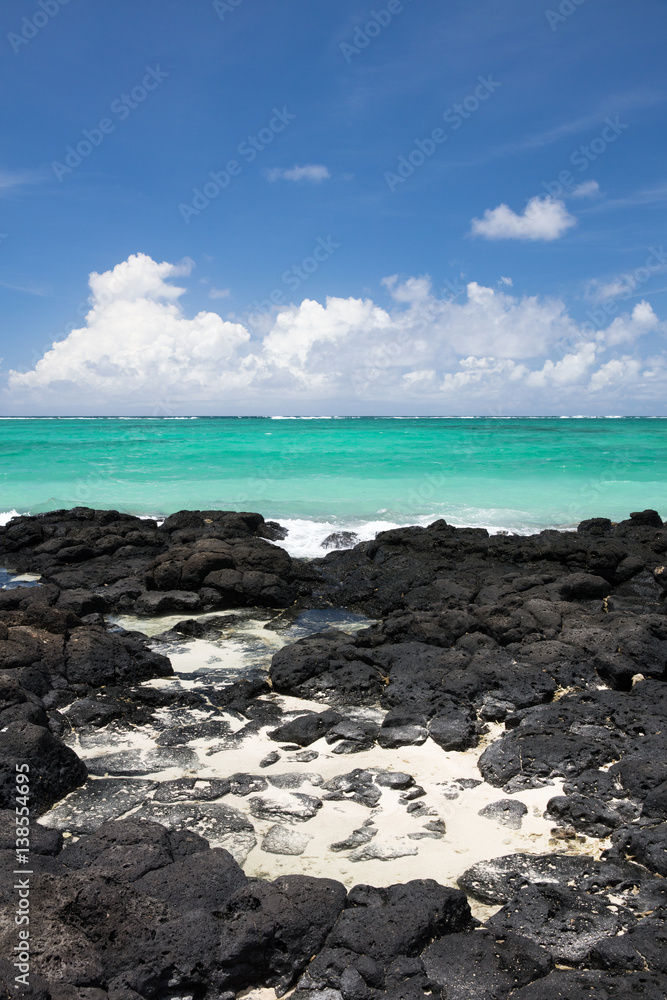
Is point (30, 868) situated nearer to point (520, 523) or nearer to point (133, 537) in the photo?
point (133, 537)

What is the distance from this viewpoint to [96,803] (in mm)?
4945

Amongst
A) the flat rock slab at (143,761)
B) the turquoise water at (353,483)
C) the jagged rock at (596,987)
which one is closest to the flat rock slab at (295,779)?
the flat rock slab at (143,761)

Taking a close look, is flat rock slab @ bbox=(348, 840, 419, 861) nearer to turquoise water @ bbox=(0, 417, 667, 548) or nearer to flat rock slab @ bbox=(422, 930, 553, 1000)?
flat rock slab @ bbox=(422, 930, 553, 1000)

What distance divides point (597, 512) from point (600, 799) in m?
16.4

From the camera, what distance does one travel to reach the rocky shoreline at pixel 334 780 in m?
3.30

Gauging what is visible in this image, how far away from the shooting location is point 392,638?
8.33 metres

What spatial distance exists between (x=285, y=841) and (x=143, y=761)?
1.64 meters

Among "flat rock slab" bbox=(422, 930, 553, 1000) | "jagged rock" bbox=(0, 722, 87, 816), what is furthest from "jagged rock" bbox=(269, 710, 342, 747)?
"flat rock slab" bbox=(422, 930, 553, 1000)

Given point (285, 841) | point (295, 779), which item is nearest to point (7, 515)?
point (295, 779)

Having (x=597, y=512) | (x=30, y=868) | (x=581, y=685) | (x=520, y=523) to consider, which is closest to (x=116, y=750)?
(x=30, y=868)

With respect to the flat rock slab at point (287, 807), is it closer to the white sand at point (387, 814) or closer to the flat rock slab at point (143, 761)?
the white sand at point (387, 814)

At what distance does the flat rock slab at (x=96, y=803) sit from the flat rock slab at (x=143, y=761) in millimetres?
140

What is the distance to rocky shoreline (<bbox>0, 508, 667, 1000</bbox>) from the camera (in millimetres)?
3297

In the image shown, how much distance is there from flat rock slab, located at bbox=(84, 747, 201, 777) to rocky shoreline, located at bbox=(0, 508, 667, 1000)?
0.02 meters
